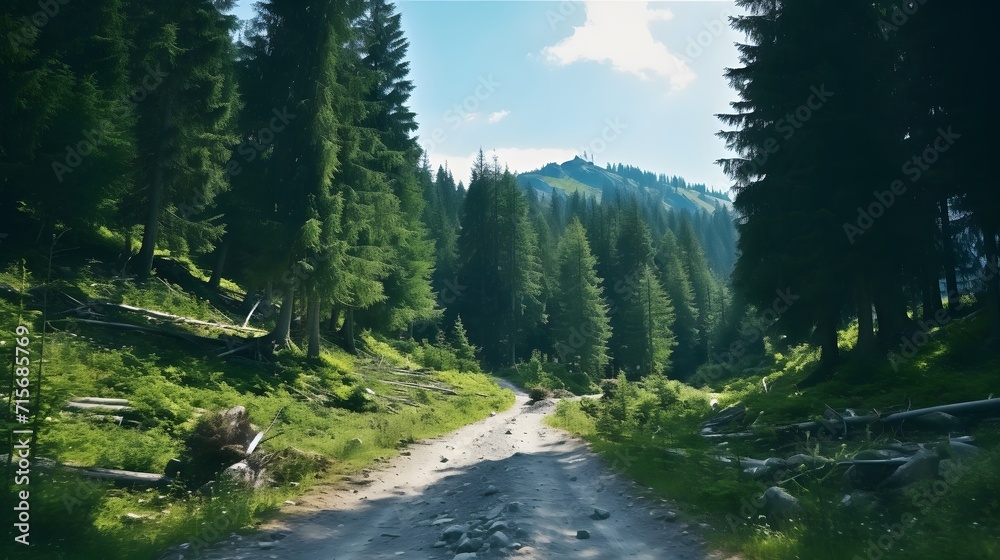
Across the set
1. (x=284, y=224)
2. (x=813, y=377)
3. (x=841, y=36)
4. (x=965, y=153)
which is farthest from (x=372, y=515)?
(x=841, y=36)

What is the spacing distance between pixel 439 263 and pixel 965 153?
5573 centimetres

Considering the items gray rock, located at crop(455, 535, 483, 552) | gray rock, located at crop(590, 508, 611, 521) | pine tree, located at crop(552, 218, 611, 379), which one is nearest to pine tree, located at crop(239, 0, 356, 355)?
gray rock, located at crop(590, 508, 611, 521)

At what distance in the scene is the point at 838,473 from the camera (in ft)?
26.6

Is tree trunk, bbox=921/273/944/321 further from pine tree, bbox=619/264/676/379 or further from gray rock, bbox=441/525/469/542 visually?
pine tree, bbox=619/264/676/379

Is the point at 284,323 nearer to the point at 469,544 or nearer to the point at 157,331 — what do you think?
the point at 157,331

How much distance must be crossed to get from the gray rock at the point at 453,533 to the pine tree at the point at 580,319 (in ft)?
136

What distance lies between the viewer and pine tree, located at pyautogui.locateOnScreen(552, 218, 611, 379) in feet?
160

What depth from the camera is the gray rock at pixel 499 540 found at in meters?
6.36

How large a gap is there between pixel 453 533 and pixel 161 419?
24.9ft

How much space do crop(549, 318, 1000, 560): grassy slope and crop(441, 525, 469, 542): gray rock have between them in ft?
11.3

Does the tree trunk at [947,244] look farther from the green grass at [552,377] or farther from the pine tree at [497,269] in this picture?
the pine tree at [497,269]

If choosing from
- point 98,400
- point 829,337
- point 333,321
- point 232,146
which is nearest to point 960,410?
point 829,337

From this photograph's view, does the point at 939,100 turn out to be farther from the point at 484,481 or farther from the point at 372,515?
the point at 372,515

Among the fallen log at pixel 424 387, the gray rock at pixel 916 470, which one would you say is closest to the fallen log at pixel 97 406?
the fallen log at pixel 424 387
